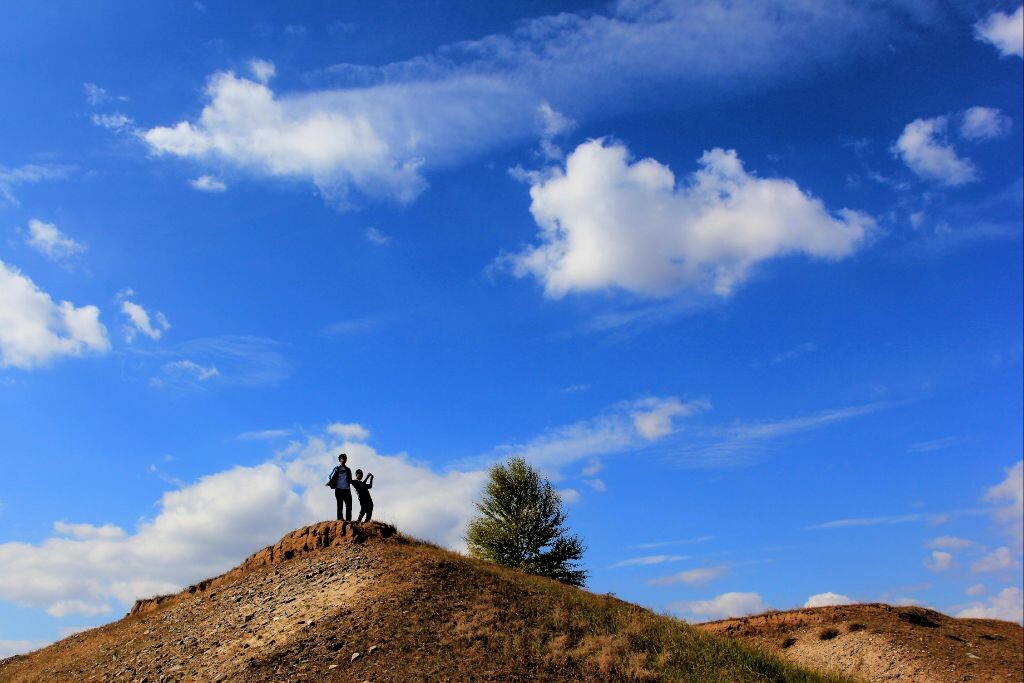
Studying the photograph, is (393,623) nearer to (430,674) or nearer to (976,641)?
(430,674)

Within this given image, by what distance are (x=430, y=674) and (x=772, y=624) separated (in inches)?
920

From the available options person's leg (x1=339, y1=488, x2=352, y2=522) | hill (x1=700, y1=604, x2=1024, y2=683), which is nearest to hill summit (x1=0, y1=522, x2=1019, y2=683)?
person's leg (x1=339, y1=488, x2=352, y2=522)

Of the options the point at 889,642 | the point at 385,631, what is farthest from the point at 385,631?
the point at 889,642

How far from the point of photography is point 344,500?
27.8 metres

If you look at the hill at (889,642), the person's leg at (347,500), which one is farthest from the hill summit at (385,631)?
the hill at (889,642)

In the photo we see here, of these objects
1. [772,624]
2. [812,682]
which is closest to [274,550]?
[812,682]

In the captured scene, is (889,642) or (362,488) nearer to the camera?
(362,488)

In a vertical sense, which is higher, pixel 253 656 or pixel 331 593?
pixel 331 593

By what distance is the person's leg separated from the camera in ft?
90.6

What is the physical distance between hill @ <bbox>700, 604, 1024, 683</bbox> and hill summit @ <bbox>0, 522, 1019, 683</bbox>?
841cm

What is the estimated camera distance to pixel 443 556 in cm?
2617

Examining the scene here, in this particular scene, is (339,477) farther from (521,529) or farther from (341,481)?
(521,529)

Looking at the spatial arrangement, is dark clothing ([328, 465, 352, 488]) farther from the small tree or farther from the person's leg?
the small tree

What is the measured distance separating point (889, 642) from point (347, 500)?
956 inches
